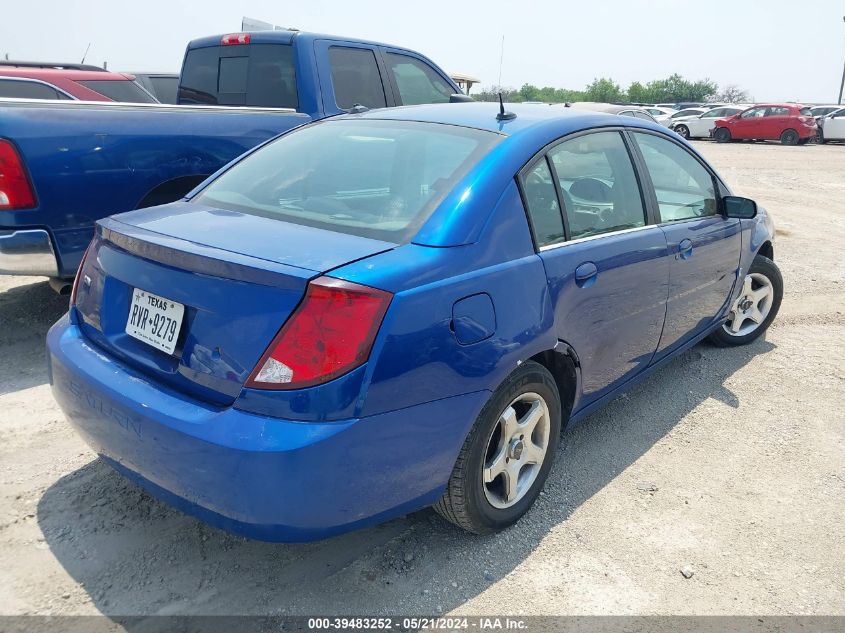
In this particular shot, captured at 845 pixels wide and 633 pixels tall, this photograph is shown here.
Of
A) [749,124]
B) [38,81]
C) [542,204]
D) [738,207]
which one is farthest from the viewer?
[749,124]

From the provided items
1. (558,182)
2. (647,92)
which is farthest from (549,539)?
(647,92)

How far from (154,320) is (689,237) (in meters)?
2.71

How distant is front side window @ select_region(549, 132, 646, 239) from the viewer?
2977 millimetres

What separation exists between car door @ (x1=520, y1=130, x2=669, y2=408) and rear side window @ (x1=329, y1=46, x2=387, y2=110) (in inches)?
117

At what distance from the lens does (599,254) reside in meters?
2.97

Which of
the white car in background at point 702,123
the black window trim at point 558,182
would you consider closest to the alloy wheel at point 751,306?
the black window trim at point 558,182

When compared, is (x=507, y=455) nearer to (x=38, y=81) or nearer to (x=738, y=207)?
(x=738, y=207)

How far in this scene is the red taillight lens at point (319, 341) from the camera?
202 centimetres

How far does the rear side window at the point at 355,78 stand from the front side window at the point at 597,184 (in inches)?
118

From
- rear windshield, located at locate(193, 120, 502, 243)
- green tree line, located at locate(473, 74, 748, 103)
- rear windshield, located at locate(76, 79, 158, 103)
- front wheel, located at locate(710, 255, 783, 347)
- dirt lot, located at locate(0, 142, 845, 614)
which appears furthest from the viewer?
green tree line, located at locate(473, 74, 748, 103)

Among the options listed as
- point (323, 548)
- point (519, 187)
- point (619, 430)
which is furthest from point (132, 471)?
point (619, 430)

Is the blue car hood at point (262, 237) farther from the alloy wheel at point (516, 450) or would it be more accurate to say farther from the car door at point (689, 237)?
the car door at point (689, 237)

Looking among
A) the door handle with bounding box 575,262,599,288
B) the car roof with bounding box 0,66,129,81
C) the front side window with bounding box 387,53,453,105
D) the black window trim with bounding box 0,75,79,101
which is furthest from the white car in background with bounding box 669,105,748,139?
the door handle with bounding box 575,262,599,288

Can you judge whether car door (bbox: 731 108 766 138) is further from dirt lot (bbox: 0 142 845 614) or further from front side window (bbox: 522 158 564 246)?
front side window (bbox: 522 158 564 246)
